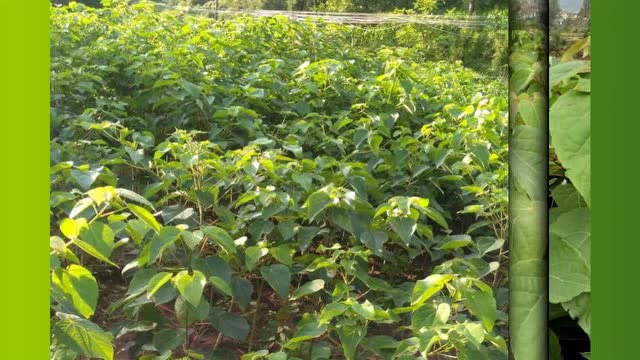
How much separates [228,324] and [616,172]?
2.63ft

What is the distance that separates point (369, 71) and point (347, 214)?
30 centimetres

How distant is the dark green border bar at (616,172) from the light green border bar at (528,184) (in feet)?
0.32

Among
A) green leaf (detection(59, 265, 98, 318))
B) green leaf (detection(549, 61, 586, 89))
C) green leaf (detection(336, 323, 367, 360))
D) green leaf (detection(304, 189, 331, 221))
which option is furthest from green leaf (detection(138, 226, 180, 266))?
green leaf (detection(549, 61, 586, 89))

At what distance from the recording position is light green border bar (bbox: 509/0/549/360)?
4.79 feet

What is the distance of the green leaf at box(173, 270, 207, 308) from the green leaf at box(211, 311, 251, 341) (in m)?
0.08

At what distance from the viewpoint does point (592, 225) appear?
57.8 inches

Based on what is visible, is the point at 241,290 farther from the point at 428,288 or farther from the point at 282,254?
the point at 428,288

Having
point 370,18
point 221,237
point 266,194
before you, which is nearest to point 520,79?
point 370,18

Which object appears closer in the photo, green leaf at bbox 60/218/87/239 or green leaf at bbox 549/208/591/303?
green leaf at bbox 60/218/87/239

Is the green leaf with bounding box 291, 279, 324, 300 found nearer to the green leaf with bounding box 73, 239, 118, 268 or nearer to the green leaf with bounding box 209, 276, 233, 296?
the green leaf with bounding box 209, 276, 233, 296

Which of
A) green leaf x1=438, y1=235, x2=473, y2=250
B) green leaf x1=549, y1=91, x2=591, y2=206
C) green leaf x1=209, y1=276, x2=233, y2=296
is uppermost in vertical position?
green leaf x1=549, y1=91, x2=591, y2=206

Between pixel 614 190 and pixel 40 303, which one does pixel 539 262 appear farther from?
pixel 40 303

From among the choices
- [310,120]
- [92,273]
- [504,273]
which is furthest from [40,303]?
[504,273]

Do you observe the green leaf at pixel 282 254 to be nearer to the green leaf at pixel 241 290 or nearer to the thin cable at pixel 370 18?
the green leaf at pixel 241 290
